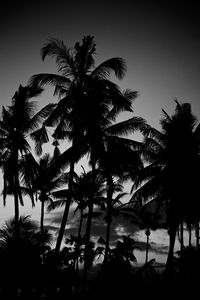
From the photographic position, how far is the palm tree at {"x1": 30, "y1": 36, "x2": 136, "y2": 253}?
12.8 meters

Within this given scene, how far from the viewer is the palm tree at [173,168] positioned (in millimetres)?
13945

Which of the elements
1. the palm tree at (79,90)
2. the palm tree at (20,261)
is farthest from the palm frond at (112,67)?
the palm tree at (20,261)

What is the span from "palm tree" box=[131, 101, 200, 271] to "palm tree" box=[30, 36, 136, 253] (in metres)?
4.10

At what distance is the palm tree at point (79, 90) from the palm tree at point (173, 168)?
4104 millimetres

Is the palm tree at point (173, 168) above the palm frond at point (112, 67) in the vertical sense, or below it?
below

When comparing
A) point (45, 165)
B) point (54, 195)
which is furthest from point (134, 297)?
point (45, 165)

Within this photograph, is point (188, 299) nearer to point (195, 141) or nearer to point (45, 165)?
point (195, 141)

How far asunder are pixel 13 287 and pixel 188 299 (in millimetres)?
7487

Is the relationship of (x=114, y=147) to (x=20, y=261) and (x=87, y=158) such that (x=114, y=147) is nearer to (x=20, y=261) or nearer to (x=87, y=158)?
(x=87, y=158)

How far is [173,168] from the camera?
47.4ft

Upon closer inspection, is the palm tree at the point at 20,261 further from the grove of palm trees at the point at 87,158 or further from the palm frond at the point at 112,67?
the palm frond at the point at 112,67

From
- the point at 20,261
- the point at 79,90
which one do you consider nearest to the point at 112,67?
the point at 79,90

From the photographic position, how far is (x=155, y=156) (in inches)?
622

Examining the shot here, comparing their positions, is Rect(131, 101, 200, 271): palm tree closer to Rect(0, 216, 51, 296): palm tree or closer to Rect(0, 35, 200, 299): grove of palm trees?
Rect(0, 35, 200, 299): grove of palm trees
